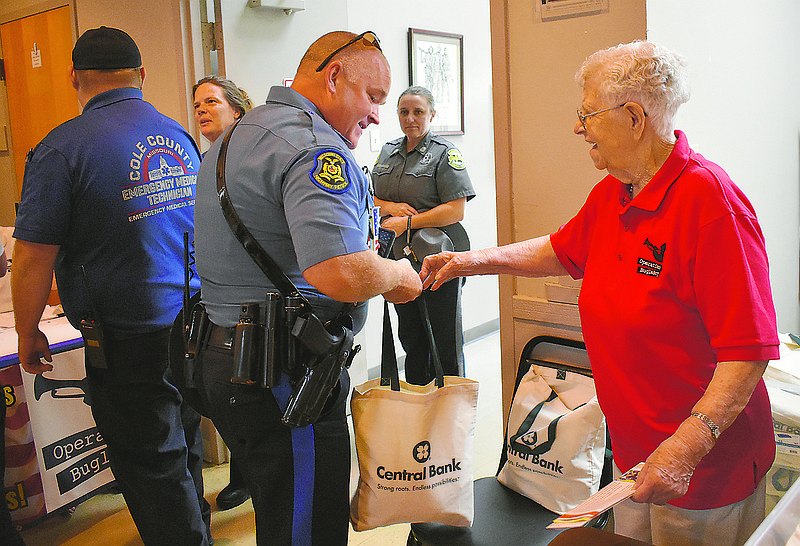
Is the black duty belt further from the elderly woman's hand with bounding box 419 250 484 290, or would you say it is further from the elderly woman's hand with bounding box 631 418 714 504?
the elderly woman's hand with bounding box 631 418 714 504

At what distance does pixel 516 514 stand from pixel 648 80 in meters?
1.19

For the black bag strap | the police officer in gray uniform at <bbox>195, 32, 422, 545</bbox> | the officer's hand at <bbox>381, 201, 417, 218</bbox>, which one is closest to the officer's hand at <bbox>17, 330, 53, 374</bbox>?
the police officer in gray uniform at <bbox>195, 32, 422, 545</bbox>

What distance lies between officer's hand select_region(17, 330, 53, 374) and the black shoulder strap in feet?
3.64

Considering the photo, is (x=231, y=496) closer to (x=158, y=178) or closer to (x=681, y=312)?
(x=158, y=178)

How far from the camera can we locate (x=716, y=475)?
A: 129 centimetres

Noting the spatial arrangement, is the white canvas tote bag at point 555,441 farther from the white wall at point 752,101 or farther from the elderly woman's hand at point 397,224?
the elderly woman's hand at point 397,224

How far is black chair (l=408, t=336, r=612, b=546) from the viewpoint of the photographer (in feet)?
5.57

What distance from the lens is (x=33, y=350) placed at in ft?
6.96

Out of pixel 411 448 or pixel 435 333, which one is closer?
pixel 411 448

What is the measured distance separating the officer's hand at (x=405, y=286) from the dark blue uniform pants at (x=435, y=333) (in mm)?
1572

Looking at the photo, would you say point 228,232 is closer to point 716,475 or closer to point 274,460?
point 274,460

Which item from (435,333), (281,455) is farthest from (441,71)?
(281,455)

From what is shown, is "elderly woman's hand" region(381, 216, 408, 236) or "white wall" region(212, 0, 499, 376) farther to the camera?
"elderly woman's hand" region(381, 216, 408, 236)

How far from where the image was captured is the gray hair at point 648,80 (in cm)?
124
